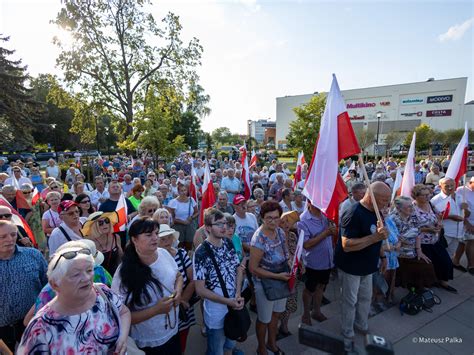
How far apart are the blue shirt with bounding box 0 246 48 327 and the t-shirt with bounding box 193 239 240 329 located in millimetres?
1486

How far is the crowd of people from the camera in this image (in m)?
1.72

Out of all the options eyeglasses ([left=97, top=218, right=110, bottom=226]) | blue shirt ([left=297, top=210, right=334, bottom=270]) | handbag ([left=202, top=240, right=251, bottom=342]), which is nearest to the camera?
handbag ([left=202, top=240, right=251, bottom=342])

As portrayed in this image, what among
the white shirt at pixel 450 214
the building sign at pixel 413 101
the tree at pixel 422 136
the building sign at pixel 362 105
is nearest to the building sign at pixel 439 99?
the building sign at pixel 413 101

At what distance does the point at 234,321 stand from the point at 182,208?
3.30 meters

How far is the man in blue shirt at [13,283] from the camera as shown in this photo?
232 centimetres

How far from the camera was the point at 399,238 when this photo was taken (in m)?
4.25

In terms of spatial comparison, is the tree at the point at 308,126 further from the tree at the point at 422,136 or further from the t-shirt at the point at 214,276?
the tree at the point at 422,136

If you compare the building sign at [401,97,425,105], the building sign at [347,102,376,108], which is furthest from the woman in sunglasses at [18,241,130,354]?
the building sign at [401,97,425,105]

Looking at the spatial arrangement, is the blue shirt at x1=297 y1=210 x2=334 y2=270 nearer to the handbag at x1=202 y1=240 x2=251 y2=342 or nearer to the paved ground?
the paved ground

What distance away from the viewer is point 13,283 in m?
2.36

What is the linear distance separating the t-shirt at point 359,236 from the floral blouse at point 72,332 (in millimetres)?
2568

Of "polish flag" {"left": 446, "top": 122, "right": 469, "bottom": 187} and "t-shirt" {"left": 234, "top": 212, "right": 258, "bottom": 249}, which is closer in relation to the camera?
"t-shirt" {"left": 234, "top": 212, "right": 258, "bottom": 249}

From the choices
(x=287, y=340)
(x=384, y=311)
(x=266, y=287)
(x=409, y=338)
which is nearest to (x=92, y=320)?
(x=266, y=287)

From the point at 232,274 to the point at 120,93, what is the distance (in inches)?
859
